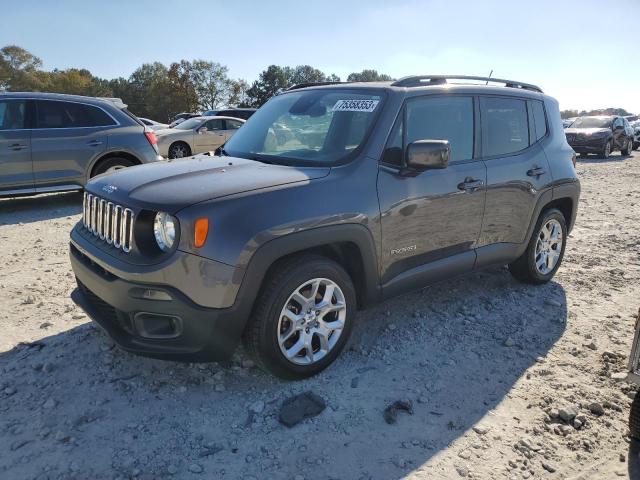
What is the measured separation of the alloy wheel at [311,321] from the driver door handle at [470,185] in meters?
1.31

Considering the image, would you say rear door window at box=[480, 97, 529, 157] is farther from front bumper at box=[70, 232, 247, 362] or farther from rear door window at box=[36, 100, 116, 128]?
rear door window at box=[36, 100, 116, 128]

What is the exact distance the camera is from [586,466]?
254cm

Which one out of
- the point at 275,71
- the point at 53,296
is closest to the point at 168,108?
the point at 275,71

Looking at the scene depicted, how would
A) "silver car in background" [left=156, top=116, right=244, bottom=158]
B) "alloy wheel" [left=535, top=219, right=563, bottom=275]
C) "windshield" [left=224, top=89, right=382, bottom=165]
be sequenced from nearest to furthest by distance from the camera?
"windshield" [left=224, top=89, right=382, bottom=165] < "alloy wheel" [left=535, top=219, right=563, bottom=275] < "silver car in background" [left=156, top=116, right=244, bottom=158]

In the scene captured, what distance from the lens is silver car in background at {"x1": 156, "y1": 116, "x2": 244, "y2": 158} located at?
14070 millimetres

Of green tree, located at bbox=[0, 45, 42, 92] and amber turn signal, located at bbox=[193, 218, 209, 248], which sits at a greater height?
green tree, located at bbox=[0, 45, 42, 92]

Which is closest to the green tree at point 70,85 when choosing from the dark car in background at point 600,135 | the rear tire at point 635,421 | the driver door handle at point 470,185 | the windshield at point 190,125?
the windshield at point 190,125

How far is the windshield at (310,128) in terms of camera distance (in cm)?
338

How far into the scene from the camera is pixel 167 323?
109 inches

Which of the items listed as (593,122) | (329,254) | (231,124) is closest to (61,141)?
(329,254)

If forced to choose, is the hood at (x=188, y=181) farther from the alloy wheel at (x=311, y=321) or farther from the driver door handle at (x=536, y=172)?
the driver door handle at (x=536, y=172)

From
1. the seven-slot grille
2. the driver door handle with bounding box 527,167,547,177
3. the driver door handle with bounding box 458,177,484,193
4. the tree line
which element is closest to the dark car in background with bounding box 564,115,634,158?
the driver door handle with bounding box 527,167,547,177

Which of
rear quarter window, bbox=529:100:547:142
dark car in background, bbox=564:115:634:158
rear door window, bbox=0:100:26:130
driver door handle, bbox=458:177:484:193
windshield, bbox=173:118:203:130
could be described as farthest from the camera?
dark car in background, bbox=564:115:634:158

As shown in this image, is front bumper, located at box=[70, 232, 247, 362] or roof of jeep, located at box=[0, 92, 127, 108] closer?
front bumper, located at box=[70, 232, 247, 362]
